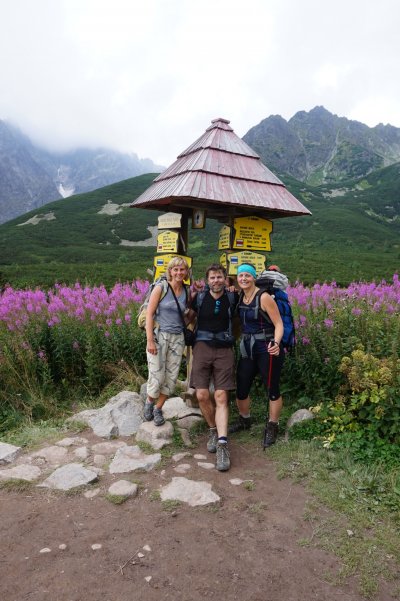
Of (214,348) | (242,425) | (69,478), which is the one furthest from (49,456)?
(242,425)

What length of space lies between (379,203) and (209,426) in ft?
291

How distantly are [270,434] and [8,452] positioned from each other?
2745 mm

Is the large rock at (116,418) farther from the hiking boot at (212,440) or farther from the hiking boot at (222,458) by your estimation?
the hiking boot at (222,458)

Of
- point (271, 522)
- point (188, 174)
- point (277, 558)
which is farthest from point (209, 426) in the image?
point (188, 174)

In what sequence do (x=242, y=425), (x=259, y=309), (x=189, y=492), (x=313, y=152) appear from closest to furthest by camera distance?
(x=189, y=492) → (x=259, y=309) → (x=242, y=425) → (x=313, y=152)

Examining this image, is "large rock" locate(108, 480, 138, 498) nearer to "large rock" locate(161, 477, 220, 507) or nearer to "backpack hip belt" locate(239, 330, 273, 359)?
"large rock" locate(161, 477, 220, 507)

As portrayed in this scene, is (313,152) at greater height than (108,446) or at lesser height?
greater

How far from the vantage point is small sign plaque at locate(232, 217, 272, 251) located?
203 inches

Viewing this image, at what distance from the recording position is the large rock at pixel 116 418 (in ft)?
15.6

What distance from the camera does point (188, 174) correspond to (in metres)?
4.94

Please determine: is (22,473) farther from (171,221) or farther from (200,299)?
(171,221)

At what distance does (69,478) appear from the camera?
3736 millimetres

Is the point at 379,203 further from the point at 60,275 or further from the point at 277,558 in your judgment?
the point at 277,558

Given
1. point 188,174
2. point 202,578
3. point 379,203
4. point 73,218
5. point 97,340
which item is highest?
point 379,203
